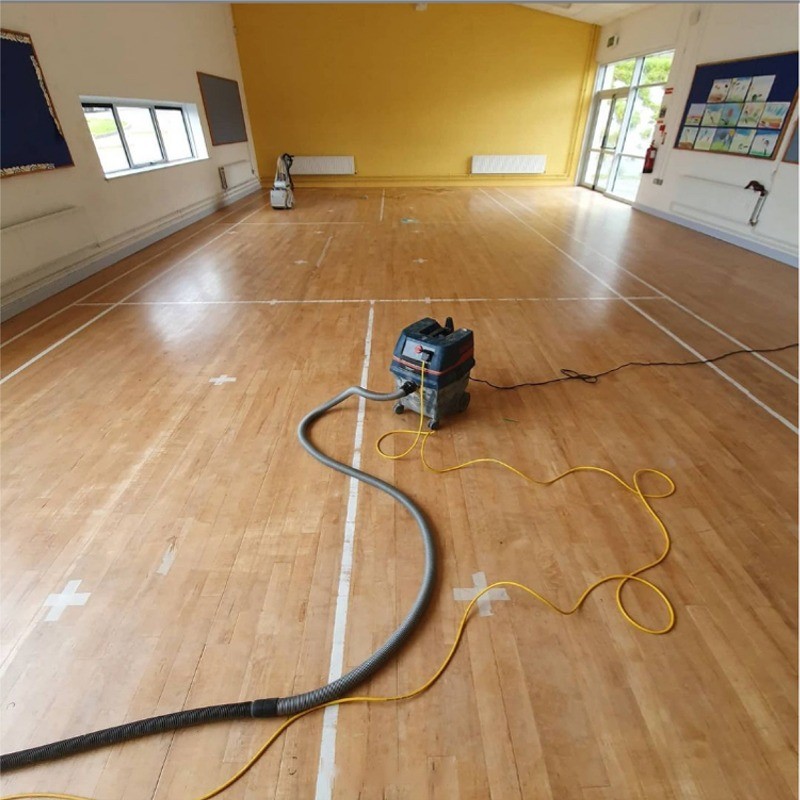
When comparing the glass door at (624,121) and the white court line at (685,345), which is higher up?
the glass door at (624,121)

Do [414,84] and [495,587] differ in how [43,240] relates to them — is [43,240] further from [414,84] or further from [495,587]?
[414,84]

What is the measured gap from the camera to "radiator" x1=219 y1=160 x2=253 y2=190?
902cm

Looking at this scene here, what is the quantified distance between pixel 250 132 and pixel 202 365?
995 cm

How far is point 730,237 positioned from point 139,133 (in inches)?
347

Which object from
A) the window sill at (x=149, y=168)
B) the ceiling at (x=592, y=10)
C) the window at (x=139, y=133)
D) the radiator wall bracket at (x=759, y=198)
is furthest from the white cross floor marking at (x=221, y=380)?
the ceiling at (x=592, y=10)

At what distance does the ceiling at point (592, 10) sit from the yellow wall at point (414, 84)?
0.22 m

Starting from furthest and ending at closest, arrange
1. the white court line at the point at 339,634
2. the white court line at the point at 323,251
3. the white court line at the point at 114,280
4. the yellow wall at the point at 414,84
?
the yellow wall at the point at 414,84 → the white court line at the point at 323,251 → the white court line at the point at 114,280 → the white court line at the point at 339,634

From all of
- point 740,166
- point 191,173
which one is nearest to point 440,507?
point 740,166

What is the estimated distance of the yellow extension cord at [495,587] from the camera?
1311 mm

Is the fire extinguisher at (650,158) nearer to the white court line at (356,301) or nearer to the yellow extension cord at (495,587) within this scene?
the white court line at (356,301)

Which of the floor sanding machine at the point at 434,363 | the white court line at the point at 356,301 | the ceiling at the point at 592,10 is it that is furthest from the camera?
the ceiling at the point at 592,10

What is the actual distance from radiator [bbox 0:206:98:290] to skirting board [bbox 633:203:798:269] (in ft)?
27.7

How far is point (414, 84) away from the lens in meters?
10.5

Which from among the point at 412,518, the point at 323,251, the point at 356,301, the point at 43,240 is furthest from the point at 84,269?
the point at 412,518
